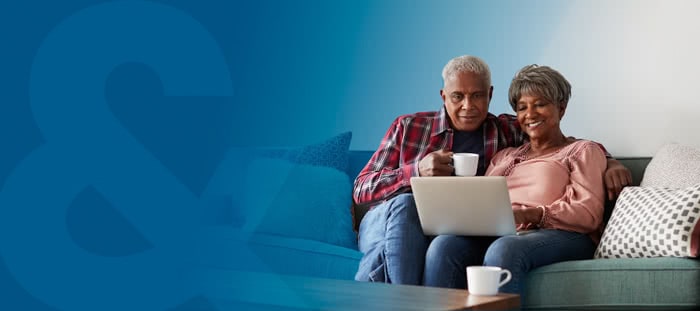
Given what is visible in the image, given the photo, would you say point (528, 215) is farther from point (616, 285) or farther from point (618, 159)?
point (618, 159)

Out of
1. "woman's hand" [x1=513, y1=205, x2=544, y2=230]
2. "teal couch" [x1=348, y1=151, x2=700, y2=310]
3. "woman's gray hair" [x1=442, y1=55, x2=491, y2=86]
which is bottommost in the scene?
A: "teal couch" [x1=348, y1=151, x2=700, y2=310]

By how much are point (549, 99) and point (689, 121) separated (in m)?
0.51


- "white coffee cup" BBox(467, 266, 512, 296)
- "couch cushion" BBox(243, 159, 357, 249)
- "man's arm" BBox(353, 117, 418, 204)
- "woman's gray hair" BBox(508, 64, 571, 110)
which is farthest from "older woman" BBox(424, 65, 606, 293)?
"couch cushion" BBox(243, 159, 357, 249)

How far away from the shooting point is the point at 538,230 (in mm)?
2254

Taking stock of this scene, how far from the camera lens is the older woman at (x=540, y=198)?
2104 mm

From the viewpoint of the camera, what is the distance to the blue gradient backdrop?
45 cm

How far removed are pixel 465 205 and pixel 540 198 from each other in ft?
0.99

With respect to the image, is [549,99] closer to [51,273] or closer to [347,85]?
[347,85]

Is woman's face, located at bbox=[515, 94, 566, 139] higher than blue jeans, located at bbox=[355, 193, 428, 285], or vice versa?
woman's face, located at bbox=[515, 94, 566, 139]

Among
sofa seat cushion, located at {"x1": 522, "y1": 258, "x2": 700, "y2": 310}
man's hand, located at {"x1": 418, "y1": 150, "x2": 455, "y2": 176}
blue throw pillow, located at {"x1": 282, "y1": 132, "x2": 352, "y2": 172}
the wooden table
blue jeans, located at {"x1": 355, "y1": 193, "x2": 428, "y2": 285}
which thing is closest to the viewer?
the wooden table

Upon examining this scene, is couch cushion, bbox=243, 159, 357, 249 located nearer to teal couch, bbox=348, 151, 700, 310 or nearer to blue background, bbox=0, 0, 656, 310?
teal couch, bbox=348, 151, 700, 310

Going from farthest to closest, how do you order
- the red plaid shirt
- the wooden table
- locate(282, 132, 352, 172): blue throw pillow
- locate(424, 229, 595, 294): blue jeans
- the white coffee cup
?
locate(282, 132, 352, 172): blue throw pillow < the red plaid shirt < locate(424, 229, 595, 294): blue jeans < the white coffee cup < the wooden table

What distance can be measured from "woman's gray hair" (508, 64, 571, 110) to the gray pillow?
0.34 metres

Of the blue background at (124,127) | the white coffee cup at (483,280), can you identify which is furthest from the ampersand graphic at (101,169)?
the white coffee cup at (483,280)
